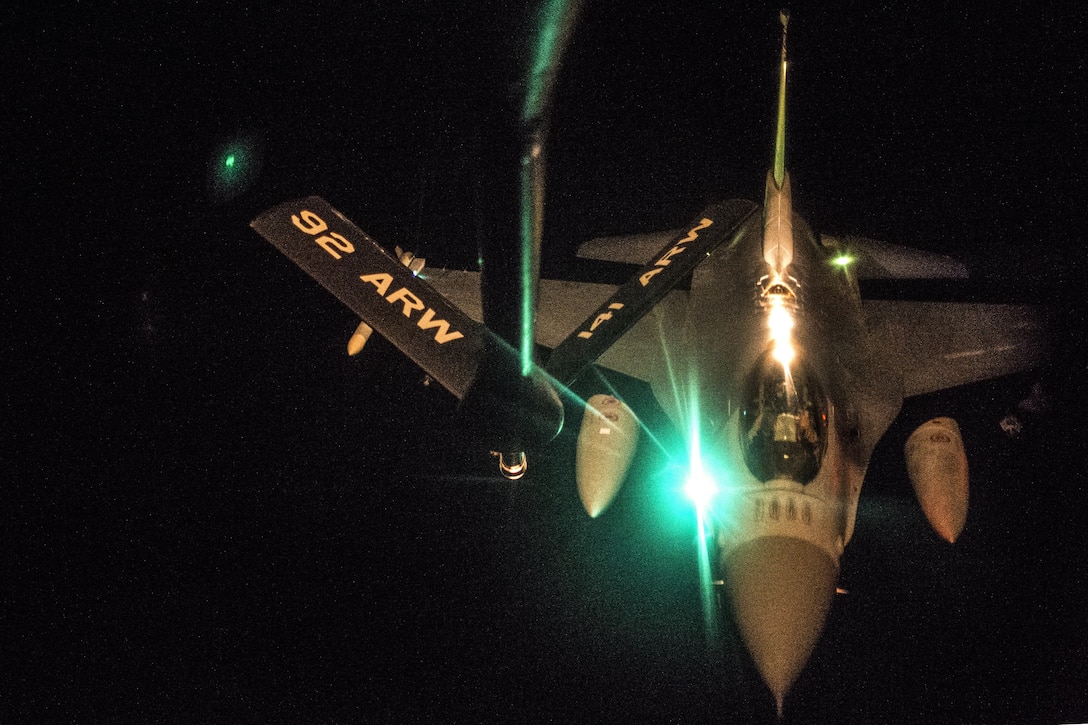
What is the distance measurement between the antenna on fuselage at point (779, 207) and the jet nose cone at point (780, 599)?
2.22 m

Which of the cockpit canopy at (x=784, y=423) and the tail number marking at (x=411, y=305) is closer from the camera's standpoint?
the tail number marking at (x=411, y=305)

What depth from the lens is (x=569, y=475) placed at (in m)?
5.01

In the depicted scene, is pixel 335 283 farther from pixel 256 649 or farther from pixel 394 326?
pixel 256 649

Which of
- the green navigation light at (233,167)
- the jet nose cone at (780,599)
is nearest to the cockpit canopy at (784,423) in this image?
the jet nose cone at (780,599)

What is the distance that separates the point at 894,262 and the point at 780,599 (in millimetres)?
3940

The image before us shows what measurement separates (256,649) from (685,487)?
2.76m

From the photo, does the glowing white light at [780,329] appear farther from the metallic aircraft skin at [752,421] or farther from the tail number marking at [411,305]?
the tail number marking at [411,305]

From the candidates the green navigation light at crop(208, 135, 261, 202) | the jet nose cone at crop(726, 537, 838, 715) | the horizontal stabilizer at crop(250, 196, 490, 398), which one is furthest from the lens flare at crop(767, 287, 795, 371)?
the green navigation light at crop(208, 135, 261, 202)

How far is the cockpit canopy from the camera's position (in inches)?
148

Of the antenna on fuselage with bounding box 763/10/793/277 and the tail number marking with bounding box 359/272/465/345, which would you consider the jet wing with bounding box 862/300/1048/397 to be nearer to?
the antenna on fuselage with bounding box 763/10/793/277

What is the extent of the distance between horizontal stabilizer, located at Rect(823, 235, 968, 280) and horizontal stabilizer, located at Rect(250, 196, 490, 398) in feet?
14.1

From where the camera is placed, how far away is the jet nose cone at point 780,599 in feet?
11.2

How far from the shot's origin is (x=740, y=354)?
15.4ft

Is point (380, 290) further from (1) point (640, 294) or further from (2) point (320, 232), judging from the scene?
(1) point (640, 294)
